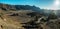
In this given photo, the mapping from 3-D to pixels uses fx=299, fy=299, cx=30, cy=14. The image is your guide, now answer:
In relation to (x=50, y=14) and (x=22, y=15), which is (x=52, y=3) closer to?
(x=50, y=14)

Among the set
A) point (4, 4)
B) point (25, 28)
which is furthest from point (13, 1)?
point (25, 28)

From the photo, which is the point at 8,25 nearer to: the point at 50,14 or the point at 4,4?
the point at 4,4

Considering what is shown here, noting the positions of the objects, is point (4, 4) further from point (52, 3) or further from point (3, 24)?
point (52, 3)

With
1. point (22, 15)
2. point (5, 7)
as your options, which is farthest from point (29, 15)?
point (5, 7)

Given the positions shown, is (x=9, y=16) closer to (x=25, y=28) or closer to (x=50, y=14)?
(x=25, y=28)

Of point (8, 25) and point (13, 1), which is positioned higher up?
Answer: point (13, 1)

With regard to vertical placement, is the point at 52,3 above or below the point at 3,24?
above

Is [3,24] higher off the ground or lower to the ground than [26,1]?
lower
